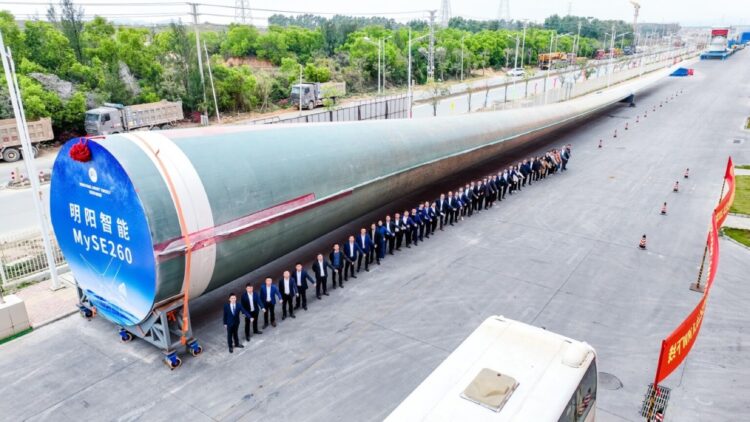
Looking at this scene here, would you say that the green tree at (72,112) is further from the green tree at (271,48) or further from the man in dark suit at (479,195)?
the green tree at (271,48)

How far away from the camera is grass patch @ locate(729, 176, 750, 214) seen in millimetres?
19870

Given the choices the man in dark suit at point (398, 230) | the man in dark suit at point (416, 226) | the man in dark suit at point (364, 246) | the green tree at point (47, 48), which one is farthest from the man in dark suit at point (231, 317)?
the green tree at point (47, 48)

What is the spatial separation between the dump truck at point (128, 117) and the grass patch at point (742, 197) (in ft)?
102

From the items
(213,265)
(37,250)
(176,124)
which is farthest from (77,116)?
(213,265)

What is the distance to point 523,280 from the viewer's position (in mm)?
14047

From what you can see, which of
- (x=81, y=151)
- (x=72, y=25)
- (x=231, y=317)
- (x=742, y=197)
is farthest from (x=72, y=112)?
(x=742, y=197)

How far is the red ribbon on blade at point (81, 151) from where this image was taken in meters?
9.60

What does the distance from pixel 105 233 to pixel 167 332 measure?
90.3 inches

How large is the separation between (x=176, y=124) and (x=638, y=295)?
32890mm

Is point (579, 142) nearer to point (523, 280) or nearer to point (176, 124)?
point (523, 280)

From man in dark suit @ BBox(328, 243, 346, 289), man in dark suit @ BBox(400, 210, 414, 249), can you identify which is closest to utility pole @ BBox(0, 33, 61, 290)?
man in dark suit @ BBox(328, 243, 346, 289)

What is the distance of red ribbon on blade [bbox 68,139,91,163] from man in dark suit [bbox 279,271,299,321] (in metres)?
4.62

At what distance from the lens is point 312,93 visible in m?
47.5

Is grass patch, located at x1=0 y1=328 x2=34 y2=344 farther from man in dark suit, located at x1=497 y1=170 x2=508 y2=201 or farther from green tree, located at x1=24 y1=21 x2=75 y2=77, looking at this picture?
green tree, located at x1=24 y1=21 x2=75 y2=77
